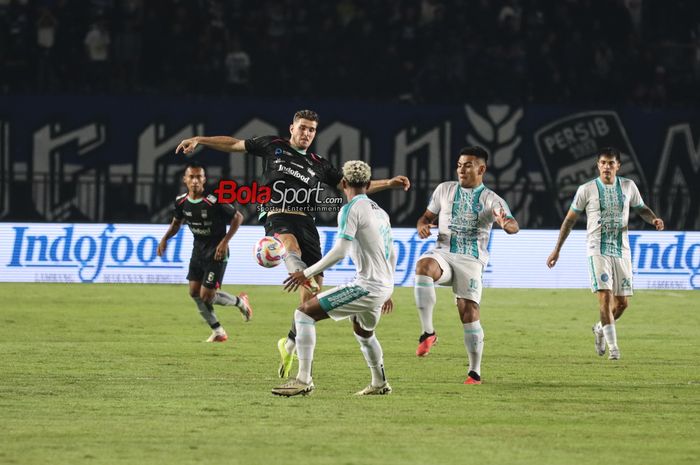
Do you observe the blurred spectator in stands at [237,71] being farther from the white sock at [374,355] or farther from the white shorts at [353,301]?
the white shorts at [353,301]

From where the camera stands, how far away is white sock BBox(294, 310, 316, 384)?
1064 cm

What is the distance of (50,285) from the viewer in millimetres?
23172

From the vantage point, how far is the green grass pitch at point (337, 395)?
8367mm

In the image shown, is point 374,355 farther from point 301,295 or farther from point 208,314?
point 208,314

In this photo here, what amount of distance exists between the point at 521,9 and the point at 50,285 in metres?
13.2

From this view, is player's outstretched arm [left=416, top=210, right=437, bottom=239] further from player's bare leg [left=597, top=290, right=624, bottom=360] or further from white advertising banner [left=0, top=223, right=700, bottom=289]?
white advertising banner [left=0, top=223, right=700, bottom=289]

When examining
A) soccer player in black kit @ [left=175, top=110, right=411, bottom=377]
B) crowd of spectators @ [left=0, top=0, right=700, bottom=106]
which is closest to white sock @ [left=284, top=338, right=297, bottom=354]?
soccer player in black kit @ [left=175, top=110, right=411, bottom=377]

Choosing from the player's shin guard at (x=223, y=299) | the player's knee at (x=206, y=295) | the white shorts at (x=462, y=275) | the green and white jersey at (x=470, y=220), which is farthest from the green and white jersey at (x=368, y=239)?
the player's shin guard at (x=223, y=299)

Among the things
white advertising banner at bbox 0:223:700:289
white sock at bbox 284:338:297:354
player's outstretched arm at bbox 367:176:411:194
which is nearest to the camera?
player's outstretched arm at bbox 367:176:411:194

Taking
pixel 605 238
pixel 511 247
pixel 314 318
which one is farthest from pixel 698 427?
pixel 511 247

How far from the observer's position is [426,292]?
1304 cm

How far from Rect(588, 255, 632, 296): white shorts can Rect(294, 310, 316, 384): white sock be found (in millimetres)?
4674

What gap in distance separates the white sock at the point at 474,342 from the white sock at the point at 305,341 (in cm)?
186

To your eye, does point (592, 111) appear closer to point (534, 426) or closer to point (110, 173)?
point (110, 173)
